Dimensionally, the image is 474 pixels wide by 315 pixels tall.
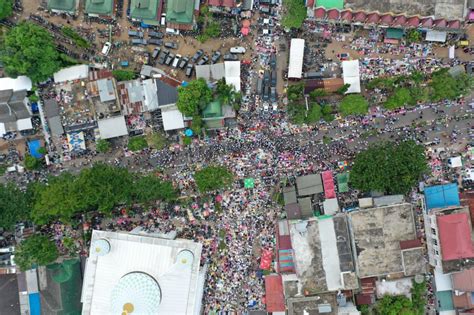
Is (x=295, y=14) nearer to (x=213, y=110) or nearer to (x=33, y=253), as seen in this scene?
(x=213, y=110)

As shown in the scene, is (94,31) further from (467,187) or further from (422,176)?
(467,187)

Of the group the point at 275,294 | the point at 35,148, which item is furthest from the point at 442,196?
the point at 35,148

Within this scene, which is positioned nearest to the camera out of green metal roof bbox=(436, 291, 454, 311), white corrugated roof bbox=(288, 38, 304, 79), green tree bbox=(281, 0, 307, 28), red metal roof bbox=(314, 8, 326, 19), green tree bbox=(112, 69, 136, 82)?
red metal roof bbox=(314, 8, 326, 19)

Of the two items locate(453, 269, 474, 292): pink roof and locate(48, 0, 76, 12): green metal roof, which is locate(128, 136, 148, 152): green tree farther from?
locate(453, 269, 474, 292): pink roof

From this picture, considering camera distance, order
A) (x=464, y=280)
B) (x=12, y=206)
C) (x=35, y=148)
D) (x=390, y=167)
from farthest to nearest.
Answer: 1. (x=35, y=148)
2. (x=464, y=280)
3. (x=12, y=206)
4. (x=390, y=167)

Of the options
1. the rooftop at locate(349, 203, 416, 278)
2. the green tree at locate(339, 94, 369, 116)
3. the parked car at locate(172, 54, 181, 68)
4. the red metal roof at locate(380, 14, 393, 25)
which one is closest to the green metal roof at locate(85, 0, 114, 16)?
the parked car at locate(172, 54, 181, 68)

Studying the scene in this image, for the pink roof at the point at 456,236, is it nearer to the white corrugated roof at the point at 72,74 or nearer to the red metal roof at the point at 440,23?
the red metal roof at the point at 440,23
